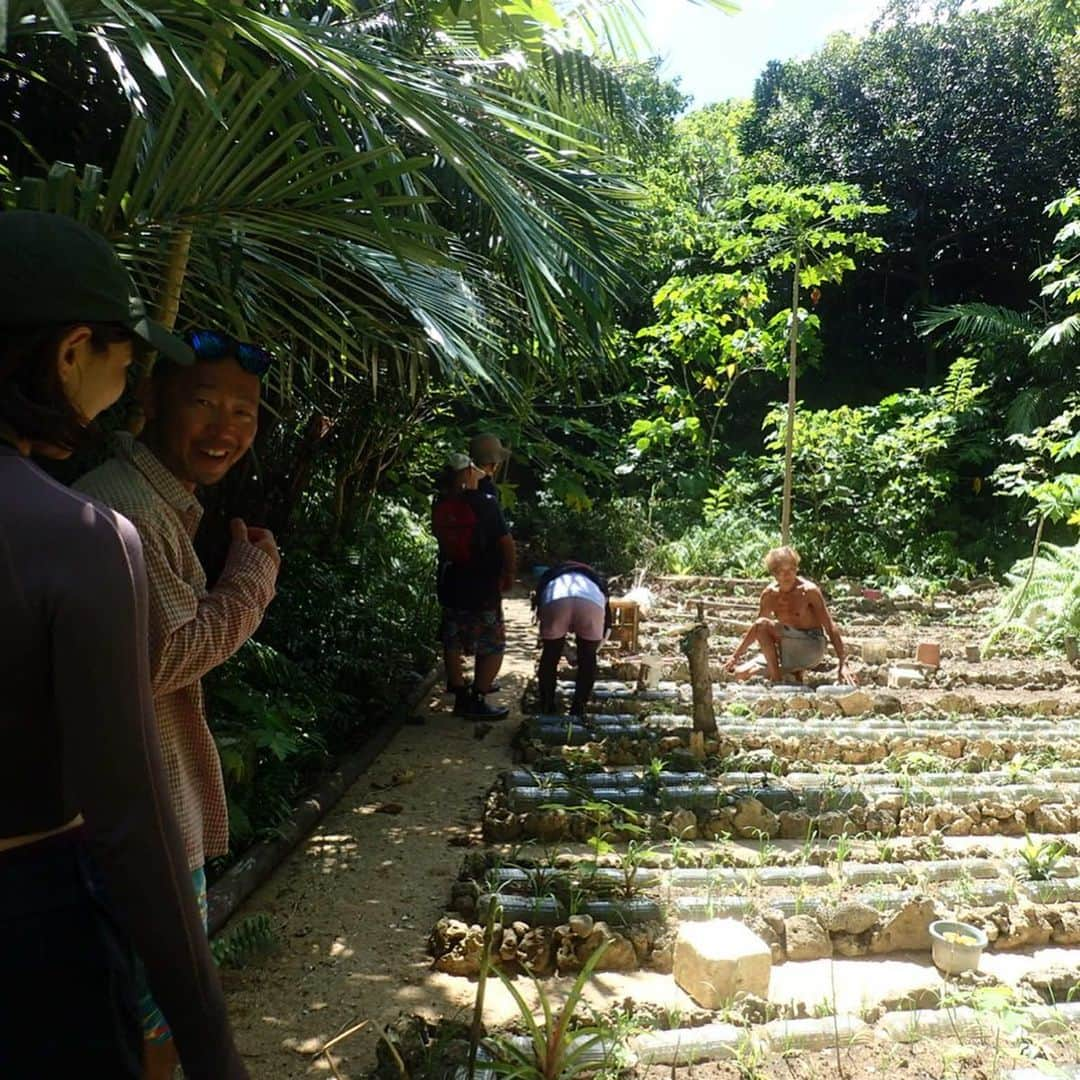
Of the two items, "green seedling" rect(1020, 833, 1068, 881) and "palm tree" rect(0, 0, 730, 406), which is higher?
"palm tree" rect(0, 0, 730, 406)

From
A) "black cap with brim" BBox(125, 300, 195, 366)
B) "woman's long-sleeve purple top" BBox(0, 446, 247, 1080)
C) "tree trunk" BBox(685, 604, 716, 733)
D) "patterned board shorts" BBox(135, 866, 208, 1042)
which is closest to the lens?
"woman's long-sleeve purple top" BBox(0, 446, 247, 1080)

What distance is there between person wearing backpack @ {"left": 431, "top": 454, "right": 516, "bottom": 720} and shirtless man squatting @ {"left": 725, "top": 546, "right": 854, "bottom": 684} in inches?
77.8

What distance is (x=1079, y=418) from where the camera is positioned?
15.0 m

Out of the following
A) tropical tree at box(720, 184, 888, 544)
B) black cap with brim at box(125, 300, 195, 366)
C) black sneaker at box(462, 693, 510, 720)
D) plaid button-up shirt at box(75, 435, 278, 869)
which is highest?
tropical tree at box(720, 184, 888, 544)

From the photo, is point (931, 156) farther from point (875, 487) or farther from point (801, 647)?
point (801, 647)

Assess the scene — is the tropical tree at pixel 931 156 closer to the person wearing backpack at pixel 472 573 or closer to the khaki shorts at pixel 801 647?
the khaki shorts at pixel 801 647

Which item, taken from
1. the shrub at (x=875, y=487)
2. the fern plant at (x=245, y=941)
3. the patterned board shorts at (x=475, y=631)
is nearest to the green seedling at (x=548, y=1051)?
the fern plant at (x=245, y=941)

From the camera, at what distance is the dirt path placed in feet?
8.17

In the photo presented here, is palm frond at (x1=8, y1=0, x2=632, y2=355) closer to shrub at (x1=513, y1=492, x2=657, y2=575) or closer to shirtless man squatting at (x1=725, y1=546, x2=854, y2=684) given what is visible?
shirtless man squatting at (x1=725, y1=546, x2=854, y2=684)

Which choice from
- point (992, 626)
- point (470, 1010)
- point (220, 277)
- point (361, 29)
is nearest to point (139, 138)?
point (220, 277)

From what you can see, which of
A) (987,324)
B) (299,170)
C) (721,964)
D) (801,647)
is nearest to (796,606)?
(801,647)

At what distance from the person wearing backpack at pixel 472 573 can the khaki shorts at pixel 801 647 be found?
86.2 inches

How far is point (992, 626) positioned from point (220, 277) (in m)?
9.40

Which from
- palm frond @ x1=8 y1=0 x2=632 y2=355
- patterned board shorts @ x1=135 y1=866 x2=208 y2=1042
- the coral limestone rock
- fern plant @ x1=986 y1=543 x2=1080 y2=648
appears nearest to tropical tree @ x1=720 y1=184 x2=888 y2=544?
fern plant @ x1=986 y1=543 x2=1080 y2=648
